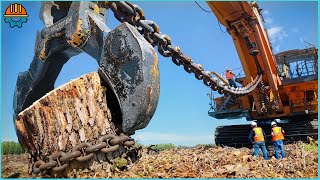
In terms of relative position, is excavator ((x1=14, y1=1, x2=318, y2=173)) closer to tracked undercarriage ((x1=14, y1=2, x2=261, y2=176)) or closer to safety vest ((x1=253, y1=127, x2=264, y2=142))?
tracked undercarriage ((x1=14, y1=2, x2=261, y2=176))

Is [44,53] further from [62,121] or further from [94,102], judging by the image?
[62,121]

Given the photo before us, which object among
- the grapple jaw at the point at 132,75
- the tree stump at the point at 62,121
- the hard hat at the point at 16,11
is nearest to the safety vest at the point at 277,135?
the grapple jaw at the point at 132,75

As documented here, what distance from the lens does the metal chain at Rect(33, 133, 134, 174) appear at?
3254 millimetres

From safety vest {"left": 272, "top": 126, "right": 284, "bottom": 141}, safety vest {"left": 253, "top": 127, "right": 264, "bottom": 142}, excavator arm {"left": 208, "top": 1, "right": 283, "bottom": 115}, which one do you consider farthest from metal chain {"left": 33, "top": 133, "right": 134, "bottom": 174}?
excavator arm {"left": 208, "top": 1, "right": 283, "bottom": 115}

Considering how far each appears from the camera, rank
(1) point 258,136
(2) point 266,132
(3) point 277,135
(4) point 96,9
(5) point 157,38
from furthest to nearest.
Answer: (2) point 266,132
(1) point 258,136
(3) point 277,135
(5) point 157,38
(4) point 96,9

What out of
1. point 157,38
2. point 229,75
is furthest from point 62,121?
point 229,75

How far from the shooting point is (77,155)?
3270 mm

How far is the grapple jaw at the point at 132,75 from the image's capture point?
3459mm

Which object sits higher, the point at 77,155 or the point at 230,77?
the point at 230,77

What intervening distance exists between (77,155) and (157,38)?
2333 millimetres

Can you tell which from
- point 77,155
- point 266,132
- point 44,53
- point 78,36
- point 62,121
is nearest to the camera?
point 77,155

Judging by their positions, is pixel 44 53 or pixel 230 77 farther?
pixel 230 77

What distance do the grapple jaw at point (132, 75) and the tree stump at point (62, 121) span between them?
277 mm

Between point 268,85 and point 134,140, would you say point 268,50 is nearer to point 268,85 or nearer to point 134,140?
point 268,85
